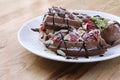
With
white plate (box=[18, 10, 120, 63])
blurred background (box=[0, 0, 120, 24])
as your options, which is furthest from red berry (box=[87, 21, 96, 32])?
blurred background (box=[0, 0, 120, 24])

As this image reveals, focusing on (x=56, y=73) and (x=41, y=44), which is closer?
(x=56, y=73)

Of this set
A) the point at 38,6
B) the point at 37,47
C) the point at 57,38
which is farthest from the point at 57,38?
the point at 38,6

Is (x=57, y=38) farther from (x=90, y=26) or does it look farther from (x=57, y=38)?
(x=90, y=26)

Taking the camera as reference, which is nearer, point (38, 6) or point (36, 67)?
point (36, 67)

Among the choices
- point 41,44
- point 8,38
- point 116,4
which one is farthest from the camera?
point 116,4

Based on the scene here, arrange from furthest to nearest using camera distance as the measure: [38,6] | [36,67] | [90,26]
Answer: [38,6] → [90,26] → [36,67]

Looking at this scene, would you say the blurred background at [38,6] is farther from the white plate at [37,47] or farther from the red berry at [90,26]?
the red berry at [90,26]

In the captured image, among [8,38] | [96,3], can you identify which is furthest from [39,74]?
[96,3]

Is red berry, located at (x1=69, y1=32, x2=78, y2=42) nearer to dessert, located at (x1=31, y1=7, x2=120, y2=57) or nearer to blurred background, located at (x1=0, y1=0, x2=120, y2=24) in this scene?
dessert, located at (x1=31, y1=7, x2=120, y2=57)

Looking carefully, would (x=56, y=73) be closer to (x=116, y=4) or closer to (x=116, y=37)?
(x=116, y=37)
